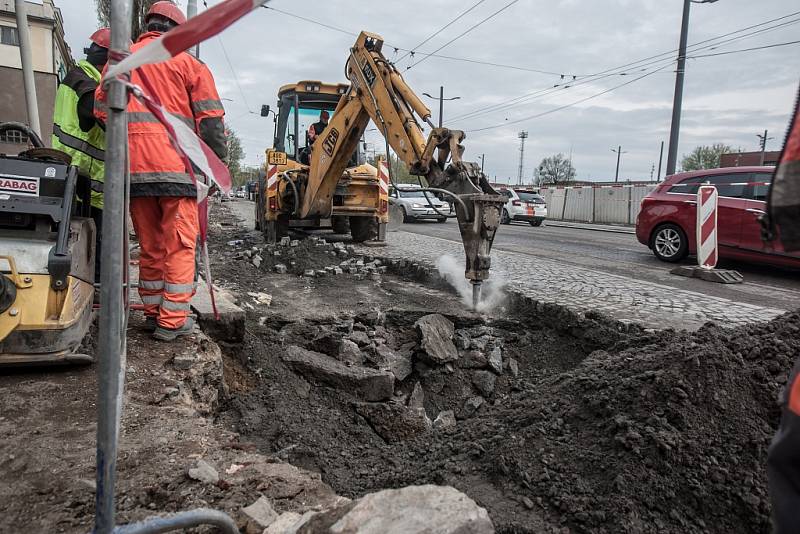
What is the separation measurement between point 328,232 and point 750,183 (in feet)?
29.0

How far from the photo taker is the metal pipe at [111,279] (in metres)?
1.42

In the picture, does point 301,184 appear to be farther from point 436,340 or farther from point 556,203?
point 556,203

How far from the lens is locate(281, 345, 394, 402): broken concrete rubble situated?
392 centimetres

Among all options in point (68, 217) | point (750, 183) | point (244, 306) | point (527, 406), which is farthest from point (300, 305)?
A: point (750, 183)

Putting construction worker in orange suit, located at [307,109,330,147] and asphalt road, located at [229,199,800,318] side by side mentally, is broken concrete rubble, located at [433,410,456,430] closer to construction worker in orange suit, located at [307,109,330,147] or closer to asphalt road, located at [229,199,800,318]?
asphalt road, located at [229,199,800,318]

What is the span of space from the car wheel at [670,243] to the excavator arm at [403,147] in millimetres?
5344

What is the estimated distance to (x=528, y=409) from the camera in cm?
277

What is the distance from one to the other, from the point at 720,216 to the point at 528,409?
747 cm

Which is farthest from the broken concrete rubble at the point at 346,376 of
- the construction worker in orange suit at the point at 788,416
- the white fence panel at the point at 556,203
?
the white fence panel at the point at 556,203

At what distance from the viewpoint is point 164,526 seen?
5.11ft

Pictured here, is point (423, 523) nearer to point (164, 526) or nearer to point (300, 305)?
point (164, 526)

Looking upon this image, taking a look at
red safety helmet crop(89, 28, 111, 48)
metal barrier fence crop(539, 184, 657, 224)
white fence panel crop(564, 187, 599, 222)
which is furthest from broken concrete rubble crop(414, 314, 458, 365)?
white fence panel crop(564, 187, 599, 222)

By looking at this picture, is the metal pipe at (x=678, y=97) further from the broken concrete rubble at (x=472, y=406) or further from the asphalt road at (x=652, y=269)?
the broken concrete rubble at (x=472, y=406)

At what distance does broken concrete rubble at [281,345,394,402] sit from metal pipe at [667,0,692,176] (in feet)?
46.6
